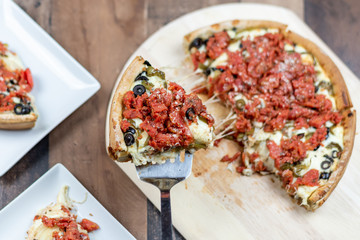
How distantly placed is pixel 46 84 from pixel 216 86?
220 cm

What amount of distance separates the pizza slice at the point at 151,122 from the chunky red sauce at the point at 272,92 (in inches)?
38.2

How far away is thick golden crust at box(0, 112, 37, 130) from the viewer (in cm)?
470

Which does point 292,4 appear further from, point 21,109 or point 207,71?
point 21,109

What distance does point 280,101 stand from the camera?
4.80 meters

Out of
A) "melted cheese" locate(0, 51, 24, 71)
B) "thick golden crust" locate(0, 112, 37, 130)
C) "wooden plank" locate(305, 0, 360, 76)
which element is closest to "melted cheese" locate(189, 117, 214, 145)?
"thick golden crust" locate(0, 112, 37, 130)

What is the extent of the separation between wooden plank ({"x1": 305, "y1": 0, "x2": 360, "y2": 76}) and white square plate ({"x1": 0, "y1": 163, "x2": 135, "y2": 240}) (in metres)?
3.87

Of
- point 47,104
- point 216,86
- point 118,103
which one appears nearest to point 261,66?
point 216,86

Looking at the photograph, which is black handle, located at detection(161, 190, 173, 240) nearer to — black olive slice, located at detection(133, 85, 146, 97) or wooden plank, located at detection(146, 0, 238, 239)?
black olive slice, located at detection(133, 85, 146, 97)

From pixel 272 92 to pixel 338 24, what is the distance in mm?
1871

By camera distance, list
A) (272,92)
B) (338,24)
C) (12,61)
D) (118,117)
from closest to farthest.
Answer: (118,117), (272,92), (12,61), (338,24)

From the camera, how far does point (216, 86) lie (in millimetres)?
5031

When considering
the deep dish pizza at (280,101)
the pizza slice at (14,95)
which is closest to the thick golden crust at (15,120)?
the pizza slice at (14,95)

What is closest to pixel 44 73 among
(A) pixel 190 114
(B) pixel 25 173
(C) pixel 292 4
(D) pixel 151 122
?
(B) pixel 25 173

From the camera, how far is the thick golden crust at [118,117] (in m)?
3.91
